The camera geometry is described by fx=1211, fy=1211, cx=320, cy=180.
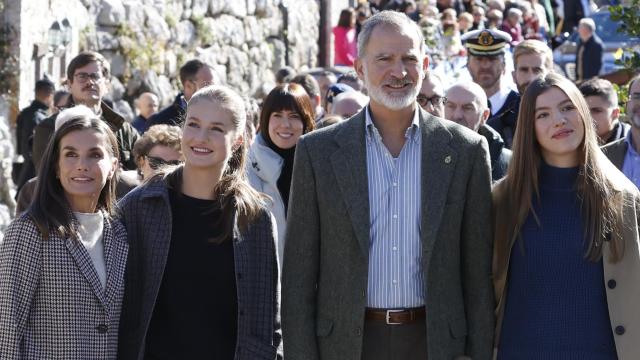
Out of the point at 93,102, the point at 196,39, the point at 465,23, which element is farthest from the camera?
the point at 465,23

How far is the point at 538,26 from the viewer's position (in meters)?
22.2

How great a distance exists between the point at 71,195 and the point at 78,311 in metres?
0.50

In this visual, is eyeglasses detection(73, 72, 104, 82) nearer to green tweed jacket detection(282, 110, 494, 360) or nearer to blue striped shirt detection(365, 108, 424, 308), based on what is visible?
green tweed jacket detection(282, 110, 494, 360)

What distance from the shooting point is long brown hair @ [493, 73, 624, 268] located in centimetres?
475

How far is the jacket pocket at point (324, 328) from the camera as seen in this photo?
463 cm

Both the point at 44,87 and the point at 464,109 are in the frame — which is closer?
the point at 464,109

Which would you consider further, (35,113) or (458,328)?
(35,113)

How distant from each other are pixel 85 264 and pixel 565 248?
6.12ft

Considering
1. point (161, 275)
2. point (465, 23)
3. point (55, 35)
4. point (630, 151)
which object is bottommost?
point (161, 275)

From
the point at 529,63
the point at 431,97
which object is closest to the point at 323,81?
the point at 529,63

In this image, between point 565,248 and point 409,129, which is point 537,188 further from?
point 409,129

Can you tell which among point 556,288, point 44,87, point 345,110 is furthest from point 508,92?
point 44,87

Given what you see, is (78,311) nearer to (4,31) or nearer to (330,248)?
(330,248)

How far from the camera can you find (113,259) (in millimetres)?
4750
